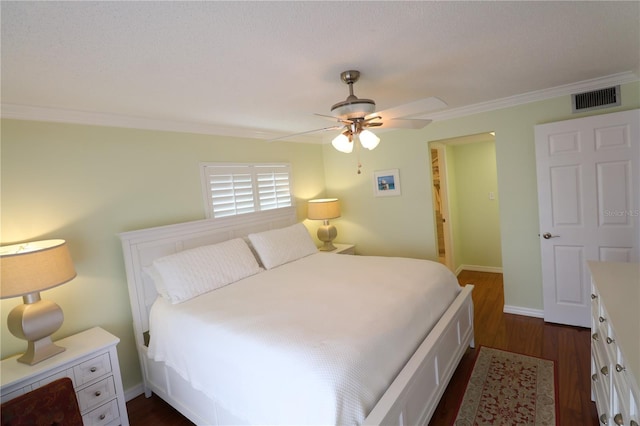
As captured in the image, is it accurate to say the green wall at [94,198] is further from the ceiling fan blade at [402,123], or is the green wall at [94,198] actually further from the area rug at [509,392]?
the area rug at [509,392]

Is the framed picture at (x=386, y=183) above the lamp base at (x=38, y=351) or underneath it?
above

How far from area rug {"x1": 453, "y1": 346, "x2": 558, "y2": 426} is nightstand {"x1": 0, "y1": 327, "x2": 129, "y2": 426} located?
2.27 meters

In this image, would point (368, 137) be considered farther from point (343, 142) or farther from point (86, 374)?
point (86, 374)

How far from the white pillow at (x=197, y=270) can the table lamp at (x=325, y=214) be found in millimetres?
1403

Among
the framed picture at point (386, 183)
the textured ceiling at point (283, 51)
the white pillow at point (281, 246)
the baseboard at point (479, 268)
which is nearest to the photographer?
the textured ceiling at point (283, 51)

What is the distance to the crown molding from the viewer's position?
2.64 meters

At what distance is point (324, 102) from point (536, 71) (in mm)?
1602

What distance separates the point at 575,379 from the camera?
2.29 metres

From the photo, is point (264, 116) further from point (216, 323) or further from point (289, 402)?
point (289, 402)

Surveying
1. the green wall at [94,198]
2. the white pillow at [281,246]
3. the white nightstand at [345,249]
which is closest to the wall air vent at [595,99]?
the white nightstand at [345,249]

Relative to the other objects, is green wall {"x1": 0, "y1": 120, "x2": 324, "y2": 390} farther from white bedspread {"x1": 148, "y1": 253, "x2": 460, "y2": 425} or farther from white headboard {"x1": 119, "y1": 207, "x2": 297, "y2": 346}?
white bedspread {"x1": 148, "y1": 253, "x2": 460, "y2": 425}

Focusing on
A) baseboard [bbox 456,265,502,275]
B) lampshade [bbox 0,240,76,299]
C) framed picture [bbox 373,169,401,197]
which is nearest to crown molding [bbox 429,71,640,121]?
framed picture [bbox 373,169,401,197]

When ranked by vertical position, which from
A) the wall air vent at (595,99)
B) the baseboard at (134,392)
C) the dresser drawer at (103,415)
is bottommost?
the baseboard at (134,392)

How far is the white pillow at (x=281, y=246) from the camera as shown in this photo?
3115mm
